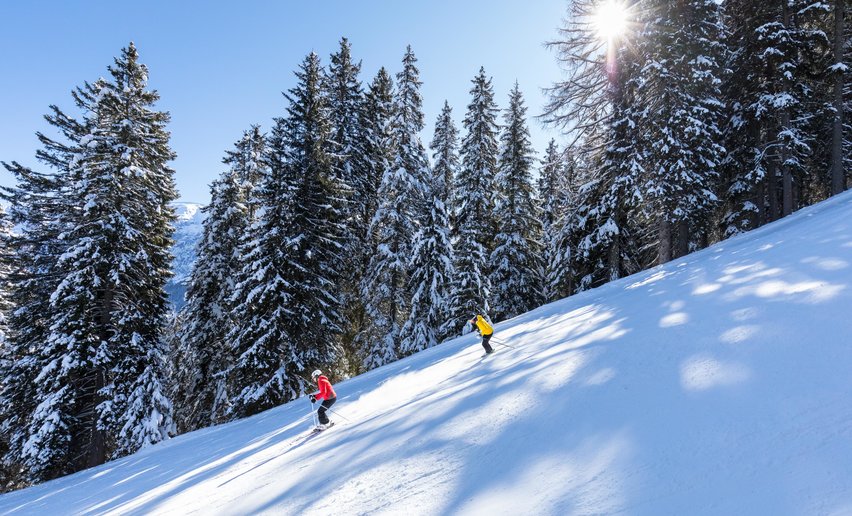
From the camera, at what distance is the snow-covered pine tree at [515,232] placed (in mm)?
26734

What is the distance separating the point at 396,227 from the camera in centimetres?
2423

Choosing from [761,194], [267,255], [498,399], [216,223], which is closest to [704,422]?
[498,399]

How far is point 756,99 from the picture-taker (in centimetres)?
2055

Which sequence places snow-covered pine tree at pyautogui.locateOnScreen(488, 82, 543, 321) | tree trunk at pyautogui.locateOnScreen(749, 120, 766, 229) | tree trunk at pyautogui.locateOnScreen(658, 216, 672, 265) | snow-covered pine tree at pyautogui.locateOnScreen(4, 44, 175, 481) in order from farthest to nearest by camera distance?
snow-covered pine tree at pyautogui.locateOnScreen(488, 82, 543, 321), tree trunk at pyautogui.locateOnScreen(749, 120, 766, 229), tree trunk at pyautogui.locateOnScreen(658, 216, 672, 265), snow-covered pine tree at pyautogui.locateOnScreen(4, 44, 175, 481)

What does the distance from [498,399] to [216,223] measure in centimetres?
2188

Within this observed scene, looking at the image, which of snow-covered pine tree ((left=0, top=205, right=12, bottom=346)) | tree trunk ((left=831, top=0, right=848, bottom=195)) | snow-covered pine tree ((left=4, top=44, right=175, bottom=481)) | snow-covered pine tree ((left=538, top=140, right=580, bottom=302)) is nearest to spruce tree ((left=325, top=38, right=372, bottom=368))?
snow-covered pine tree ((left=4, top=44, right=175, bottom=481))

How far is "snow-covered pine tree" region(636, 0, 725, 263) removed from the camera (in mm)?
16984

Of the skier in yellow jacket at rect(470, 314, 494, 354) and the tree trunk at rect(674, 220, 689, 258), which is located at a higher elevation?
the tree trunk at rect(674, 220, 689, 258)

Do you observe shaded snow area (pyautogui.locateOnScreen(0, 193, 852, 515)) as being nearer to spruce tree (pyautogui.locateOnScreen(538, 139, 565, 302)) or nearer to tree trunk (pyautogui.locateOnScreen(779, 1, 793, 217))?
tree trunk (pyautogui.locateOnScreen(779, 1, 793, 217))

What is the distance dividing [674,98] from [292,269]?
18202 millimetres

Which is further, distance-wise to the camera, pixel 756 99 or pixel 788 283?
pixel 756 99

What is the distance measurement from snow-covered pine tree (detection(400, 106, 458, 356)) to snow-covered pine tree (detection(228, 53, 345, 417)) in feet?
14.8

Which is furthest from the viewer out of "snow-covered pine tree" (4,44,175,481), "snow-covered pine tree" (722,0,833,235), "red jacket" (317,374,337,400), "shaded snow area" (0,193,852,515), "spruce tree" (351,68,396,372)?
"spruce tree" (351,68,396,372)

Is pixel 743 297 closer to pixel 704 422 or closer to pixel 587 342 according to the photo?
pixel 587 342
